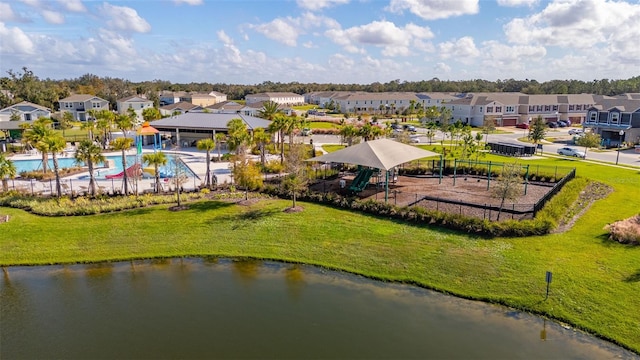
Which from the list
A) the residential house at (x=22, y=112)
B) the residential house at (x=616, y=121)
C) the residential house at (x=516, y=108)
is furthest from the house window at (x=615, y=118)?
the residential house at (x=22, y=112)

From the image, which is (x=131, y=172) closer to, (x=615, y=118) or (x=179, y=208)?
(x=179, y=208)

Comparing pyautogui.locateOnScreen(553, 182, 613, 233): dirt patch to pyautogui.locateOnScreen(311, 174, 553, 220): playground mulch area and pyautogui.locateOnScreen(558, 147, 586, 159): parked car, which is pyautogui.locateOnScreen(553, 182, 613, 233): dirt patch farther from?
pyautogui.locateOnScreen(558, 147, 586, 159): parked car

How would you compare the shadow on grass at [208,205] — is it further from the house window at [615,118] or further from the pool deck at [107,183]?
the house window at [615,118]

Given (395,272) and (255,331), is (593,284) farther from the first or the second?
→ (255,331)

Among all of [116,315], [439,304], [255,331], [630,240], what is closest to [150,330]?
[116,315]

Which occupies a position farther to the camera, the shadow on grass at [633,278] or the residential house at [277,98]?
the residential house at [277,98]

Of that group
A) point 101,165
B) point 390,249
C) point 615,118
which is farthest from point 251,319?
point 615,118
